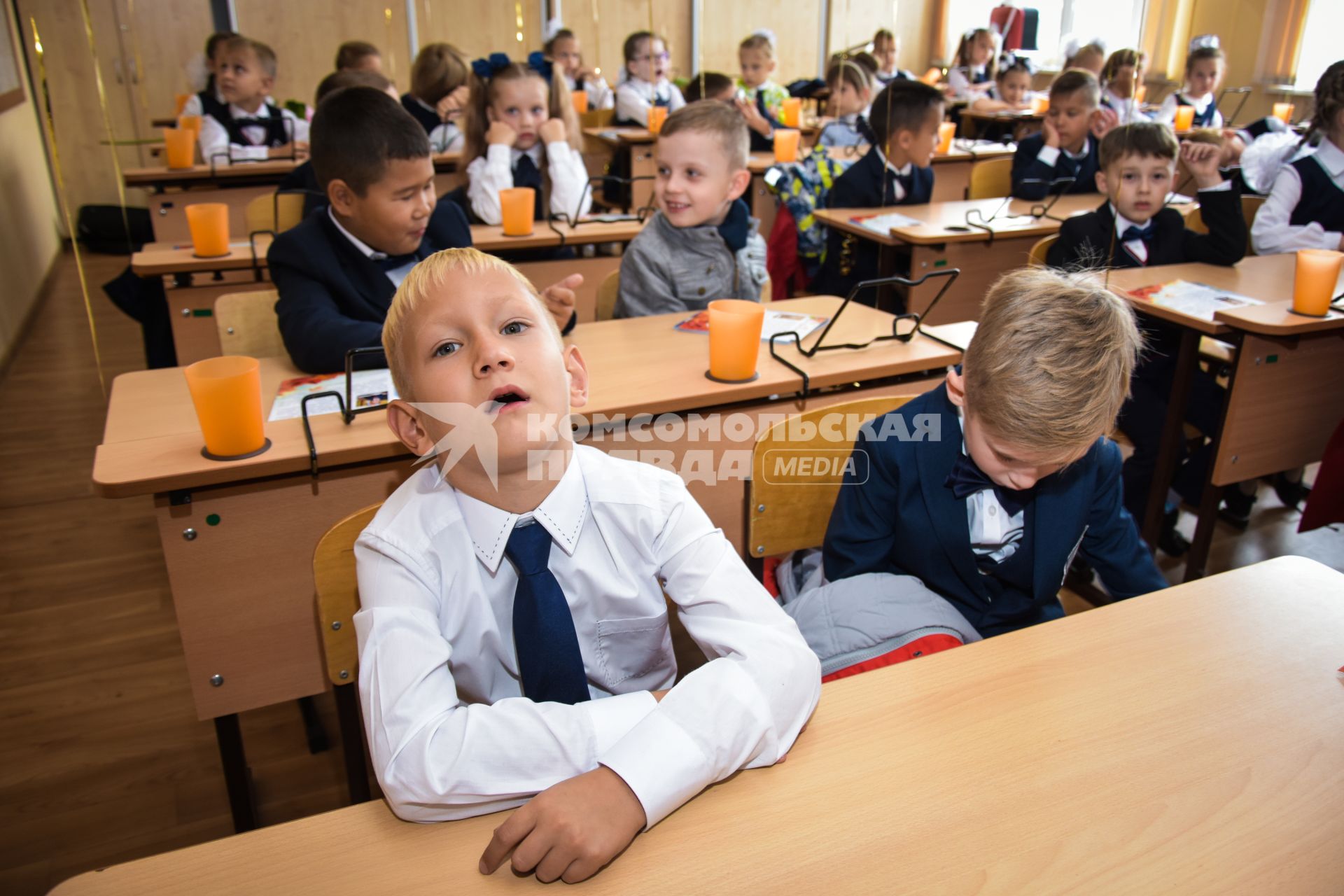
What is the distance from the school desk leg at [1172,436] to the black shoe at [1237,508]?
Answer: 340mm

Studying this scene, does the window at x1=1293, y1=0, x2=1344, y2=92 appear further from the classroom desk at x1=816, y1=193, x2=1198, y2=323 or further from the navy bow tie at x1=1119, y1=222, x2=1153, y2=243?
the navy bow tie at x1=1119, y1=222, x2=1153, y2=243

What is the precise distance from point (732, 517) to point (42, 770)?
1370 mm

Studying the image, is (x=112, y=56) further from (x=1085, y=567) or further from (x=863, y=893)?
(x=863, y=893)

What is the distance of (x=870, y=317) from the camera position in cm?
200

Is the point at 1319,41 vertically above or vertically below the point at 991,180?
above

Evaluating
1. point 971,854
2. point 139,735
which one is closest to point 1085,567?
point 971,854

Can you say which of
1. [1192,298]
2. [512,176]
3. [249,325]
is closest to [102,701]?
[249,325]

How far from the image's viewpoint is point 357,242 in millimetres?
1913

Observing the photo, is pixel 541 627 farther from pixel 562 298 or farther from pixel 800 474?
pixel 562 298

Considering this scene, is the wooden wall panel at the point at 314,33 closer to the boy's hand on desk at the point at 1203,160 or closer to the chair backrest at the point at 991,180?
the chair backrest at the point at 991,180

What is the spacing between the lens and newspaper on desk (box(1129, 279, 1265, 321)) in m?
2.11

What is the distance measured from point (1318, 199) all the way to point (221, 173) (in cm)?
421

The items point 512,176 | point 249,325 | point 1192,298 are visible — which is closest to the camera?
point 249,325

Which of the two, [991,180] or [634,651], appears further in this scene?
[991,180]
